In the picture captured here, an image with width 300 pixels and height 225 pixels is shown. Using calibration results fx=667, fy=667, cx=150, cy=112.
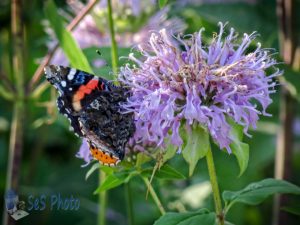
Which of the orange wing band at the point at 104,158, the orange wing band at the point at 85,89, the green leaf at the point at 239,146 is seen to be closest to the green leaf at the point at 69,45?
the orange wing band at the point at 85,89

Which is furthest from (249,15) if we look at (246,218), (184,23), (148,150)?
(148,150)

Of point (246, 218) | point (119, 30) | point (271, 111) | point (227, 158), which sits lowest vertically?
point (246, 218)

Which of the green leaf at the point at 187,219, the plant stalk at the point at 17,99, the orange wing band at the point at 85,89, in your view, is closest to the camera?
the green leaf at the point at 187,219

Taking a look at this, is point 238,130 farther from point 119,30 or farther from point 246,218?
Result: point 246,218

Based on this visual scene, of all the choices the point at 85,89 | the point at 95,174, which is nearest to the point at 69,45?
the point at 85,89

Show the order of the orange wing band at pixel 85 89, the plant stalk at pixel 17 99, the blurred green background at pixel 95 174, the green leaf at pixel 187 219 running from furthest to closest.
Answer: the blurred green background at pixel 95 174 < the plant stalk at pixel 17 99 < the orange wing band at pixel 85 89 < the green leaf at pixel 187 219

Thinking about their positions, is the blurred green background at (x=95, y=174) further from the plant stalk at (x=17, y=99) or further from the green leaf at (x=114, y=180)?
the green leaf at (x=114, y=180)
